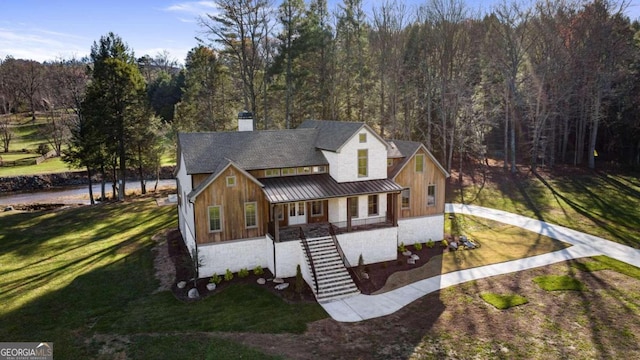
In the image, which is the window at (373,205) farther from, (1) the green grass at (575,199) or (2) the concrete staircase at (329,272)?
(1) the green grass at (575,199)

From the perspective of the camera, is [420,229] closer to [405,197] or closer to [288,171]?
[405,197]

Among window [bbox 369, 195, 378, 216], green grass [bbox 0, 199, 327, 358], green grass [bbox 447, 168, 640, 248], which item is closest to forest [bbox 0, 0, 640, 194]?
green grass [bbox 447, 168, 640, 248]

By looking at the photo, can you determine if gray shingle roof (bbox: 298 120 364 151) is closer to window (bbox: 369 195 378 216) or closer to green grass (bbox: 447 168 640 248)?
window (bbox: 369 195 378 216)

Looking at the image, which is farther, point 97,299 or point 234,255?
point 234,255

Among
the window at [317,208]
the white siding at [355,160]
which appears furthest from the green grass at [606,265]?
the window at [317,208]

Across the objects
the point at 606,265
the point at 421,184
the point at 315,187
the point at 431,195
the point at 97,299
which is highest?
the point at 315,187

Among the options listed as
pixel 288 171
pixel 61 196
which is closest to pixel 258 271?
pixel 288 171

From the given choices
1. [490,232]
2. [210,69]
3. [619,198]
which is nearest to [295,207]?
[490,232]
